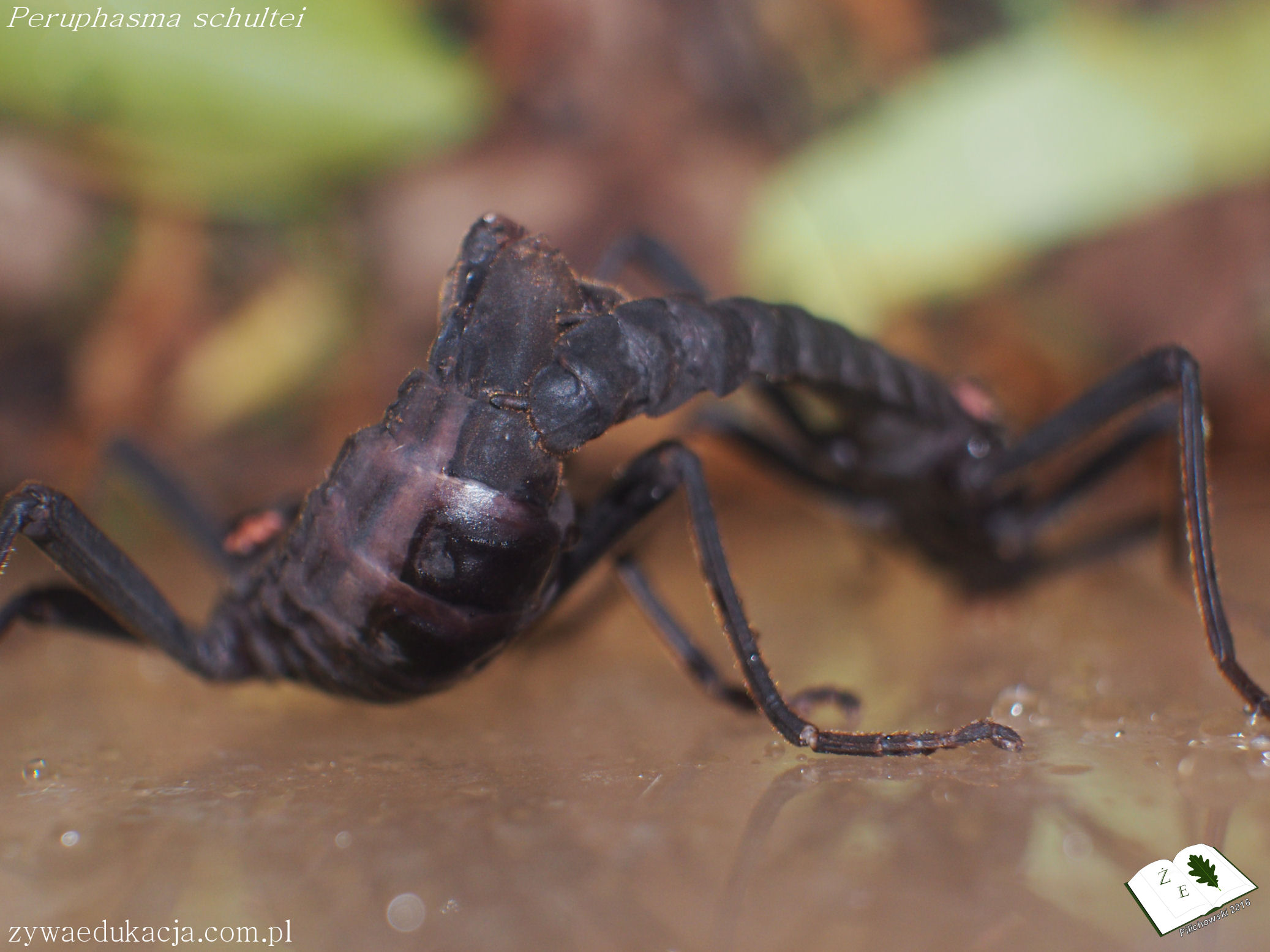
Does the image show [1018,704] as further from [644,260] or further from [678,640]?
[644,260]

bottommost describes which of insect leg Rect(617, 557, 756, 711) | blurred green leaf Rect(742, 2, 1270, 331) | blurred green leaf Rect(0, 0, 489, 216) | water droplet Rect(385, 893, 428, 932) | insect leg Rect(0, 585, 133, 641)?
insect leg Rect(0, 585, 133, 641)

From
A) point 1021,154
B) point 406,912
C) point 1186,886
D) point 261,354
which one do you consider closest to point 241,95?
point 261,354

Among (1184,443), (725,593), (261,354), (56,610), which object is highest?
(1184,443)

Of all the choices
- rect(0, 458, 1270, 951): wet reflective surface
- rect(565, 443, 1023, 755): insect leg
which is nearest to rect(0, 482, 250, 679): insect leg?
rect(0, 458, 1270, 951): wet reflective surface

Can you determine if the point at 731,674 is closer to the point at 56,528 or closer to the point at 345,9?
the point at 56,528

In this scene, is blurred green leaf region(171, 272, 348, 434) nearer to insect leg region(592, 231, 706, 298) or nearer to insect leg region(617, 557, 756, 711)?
insect leg region(592, 231, 706, 298)

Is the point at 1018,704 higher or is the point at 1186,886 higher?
the point at 1186,886
